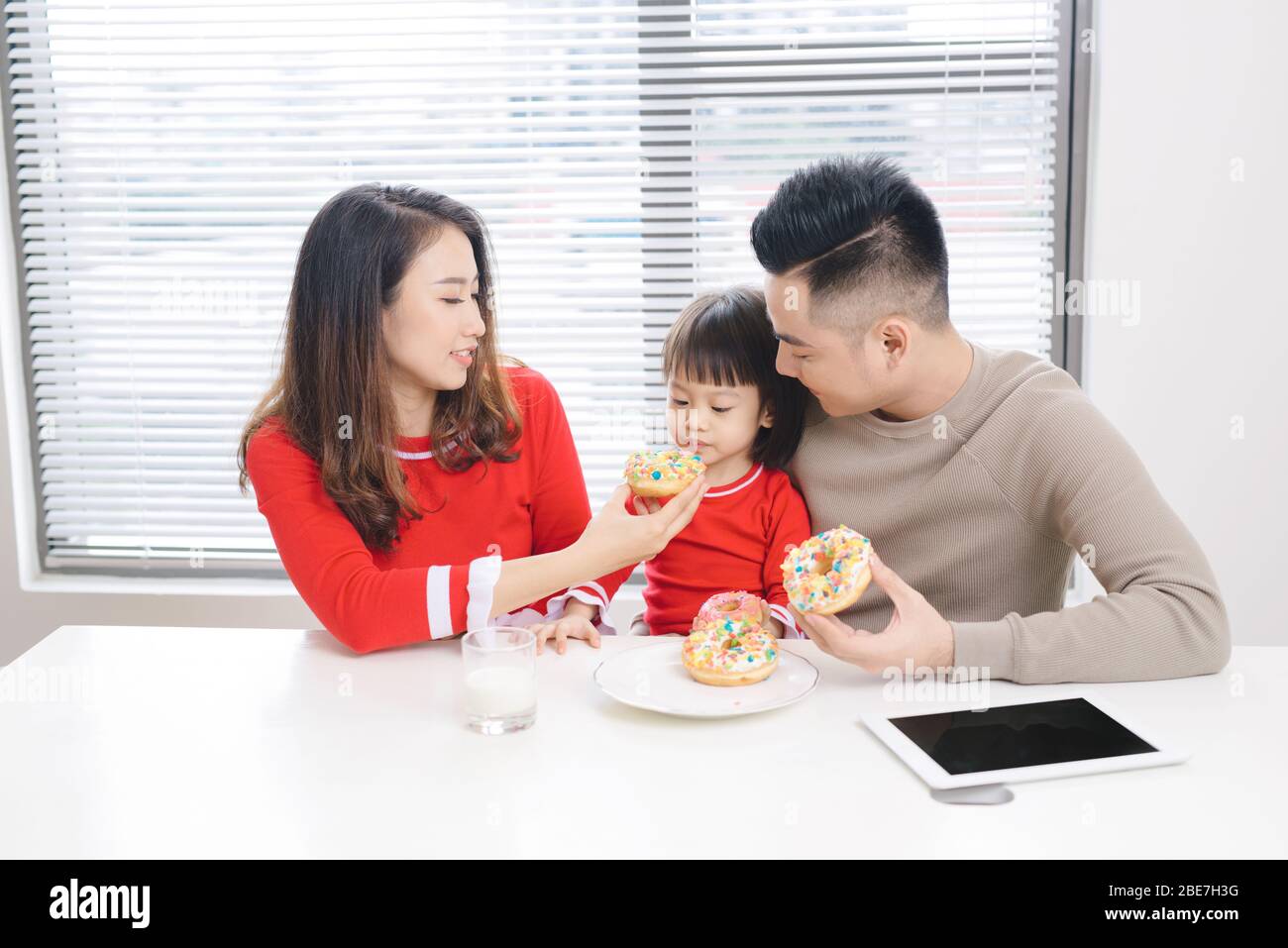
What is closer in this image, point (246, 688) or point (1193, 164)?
point (246, 688)

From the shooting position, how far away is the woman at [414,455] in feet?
5.37

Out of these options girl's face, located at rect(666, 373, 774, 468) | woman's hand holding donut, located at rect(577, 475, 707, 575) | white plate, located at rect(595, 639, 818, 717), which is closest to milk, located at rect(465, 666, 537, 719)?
white plate, located at rect(595, 639, 818, 717)

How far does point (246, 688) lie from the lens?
4.88 ft

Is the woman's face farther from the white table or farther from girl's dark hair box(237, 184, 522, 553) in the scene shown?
the white table

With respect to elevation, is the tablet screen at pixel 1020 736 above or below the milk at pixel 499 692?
below

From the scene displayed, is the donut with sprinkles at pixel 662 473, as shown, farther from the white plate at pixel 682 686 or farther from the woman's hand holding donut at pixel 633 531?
the white plate at pixel 682 686

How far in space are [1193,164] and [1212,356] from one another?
0.48 metres

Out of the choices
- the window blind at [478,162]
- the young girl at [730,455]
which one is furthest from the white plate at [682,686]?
the window blind at [478,162]

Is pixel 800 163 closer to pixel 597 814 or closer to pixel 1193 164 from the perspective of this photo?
pixel 1193 164

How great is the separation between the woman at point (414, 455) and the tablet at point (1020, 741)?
560mm

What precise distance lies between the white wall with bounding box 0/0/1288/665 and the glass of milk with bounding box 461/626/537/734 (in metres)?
1.99

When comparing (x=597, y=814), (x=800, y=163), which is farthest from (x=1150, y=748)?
(x=800, y=163)

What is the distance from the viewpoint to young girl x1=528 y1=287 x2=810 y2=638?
1.88 m

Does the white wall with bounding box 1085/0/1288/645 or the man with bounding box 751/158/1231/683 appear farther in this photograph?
the white wall with bounding box 1085/0/1288/645
